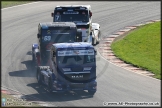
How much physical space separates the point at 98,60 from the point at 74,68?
28.6ft

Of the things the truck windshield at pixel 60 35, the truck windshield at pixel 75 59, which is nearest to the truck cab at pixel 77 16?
the truck windshield at pixel 60 35

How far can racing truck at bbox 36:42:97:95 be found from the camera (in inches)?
1076

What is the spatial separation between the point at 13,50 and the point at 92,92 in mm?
12676

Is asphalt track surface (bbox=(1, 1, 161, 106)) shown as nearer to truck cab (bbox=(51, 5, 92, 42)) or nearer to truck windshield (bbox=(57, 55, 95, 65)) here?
truck windshield (bbox=(57, 55, 95, 65))

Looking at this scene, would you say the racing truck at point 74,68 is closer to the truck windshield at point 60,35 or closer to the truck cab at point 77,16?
the truck windshield at point 60,35

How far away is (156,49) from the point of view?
3894cm

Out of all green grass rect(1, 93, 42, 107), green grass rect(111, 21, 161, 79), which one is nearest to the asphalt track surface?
green grass rect(1, 93, 42, 107)

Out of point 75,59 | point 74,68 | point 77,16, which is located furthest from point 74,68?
point 77,16

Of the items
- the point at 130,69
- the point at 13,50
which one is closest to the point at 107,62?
the point at 130,69

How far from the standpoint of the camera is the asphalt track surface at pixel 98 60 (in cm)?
2752

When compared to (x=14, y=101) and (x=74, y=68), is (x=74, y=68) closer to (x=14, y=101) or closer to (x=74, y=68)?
(x=74, y=68)

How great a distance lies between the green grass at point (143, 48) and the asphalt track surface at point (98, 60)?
1580 millimetres

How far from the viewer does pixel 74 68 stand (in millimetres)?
27328

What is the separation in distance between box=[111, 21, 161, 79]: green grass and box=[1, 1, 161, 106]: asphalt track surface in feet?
5.18
